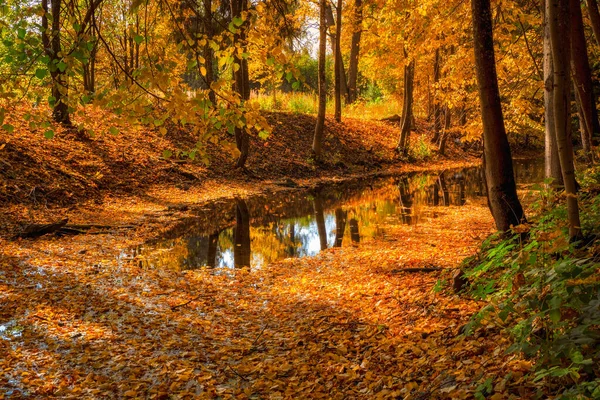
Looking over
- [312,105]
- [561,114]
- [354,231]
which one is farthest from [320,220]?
[312,105]

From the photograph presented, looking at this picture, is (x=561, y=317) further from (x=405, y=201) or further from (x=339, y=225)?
(x=405, y=201)

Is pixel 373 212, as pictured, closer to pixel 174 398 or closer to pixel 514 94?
pixel 514 94

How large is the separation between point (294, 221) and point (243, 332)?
6892 mm

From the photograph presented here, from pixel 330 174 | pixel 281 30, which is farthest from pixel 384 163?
pixel 281 30

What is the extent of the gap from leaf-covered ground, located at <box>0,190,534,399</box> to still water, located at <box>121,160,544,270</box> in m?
0.92

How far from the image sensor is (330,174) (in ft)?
66.2

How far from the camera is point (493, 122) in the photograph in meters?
5.76

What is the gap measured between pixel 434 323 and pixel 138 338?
305 cm

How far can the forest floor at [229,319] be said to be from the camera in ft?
13.4

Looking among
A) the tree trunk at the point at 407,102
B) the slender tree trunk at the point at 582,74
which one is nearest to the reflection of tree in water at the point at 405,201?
the tree trunk at the point at 407,102

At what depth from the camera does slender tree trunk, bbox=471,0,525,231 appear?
5.74 m

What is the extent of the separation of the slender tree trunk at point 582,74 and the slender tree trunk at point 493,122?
10.3 feet

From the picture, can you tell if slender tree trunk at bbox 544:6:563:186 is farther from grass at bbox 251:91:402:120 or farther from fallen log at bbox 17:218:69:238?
grass at bbox 251:91:402:120

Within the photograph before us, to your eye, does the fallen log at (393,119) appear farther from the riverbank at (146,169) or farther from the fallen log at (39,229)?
the fallen log at (39,229)
